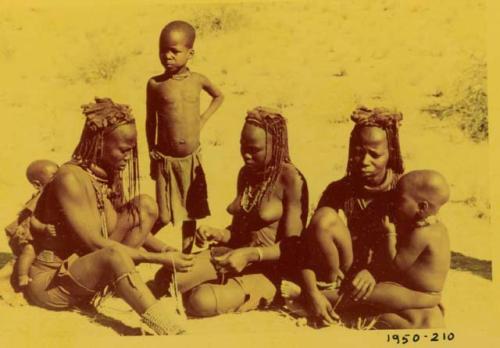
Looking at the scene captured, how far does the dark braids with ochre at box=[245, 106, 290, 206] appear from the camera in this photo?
855 centimetres

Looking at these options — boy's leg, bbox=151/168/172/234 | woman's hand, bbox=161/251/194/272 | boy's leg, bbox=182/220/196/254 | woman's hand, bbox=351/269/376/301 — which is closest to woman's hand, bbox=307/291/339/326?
woman's hand, bbox=351/269/376/301

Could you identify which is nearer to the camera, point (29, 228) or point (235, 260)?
point (235, 260)

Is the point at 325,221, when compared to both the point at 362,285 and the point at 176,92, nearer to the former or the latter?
the point at 362,285

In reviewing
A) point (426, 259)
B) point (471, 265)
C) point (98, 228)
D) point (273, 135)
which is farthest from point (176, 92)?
point (471, 265)

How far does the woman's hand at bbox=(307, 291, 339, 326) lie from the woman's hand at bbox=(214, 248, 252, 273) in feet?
1.75

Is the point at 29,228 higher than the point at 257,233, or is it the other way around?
the point at 29,228

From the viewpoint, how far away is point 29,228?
857 cm

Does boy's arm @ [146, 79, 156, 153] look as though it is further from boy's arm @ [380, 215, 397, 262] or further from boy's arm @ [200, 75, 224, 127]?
boy's arm @ [380, 215, 397, 262]

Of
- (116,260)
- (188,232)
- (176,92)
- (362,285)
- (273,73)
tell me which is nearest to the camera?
(116,260)

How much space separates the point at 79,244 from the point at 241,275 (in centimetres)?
121

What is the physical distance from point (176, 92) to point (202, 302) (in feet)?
5.26

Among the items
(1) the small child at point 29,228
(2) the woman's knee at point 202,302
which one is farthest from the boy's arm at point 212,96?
(2) the woman's knee at point 202,302

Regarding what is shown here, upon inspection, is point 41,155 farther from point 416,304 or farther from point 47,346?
point 416,304

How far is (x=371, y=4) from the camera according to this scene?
361 inches
